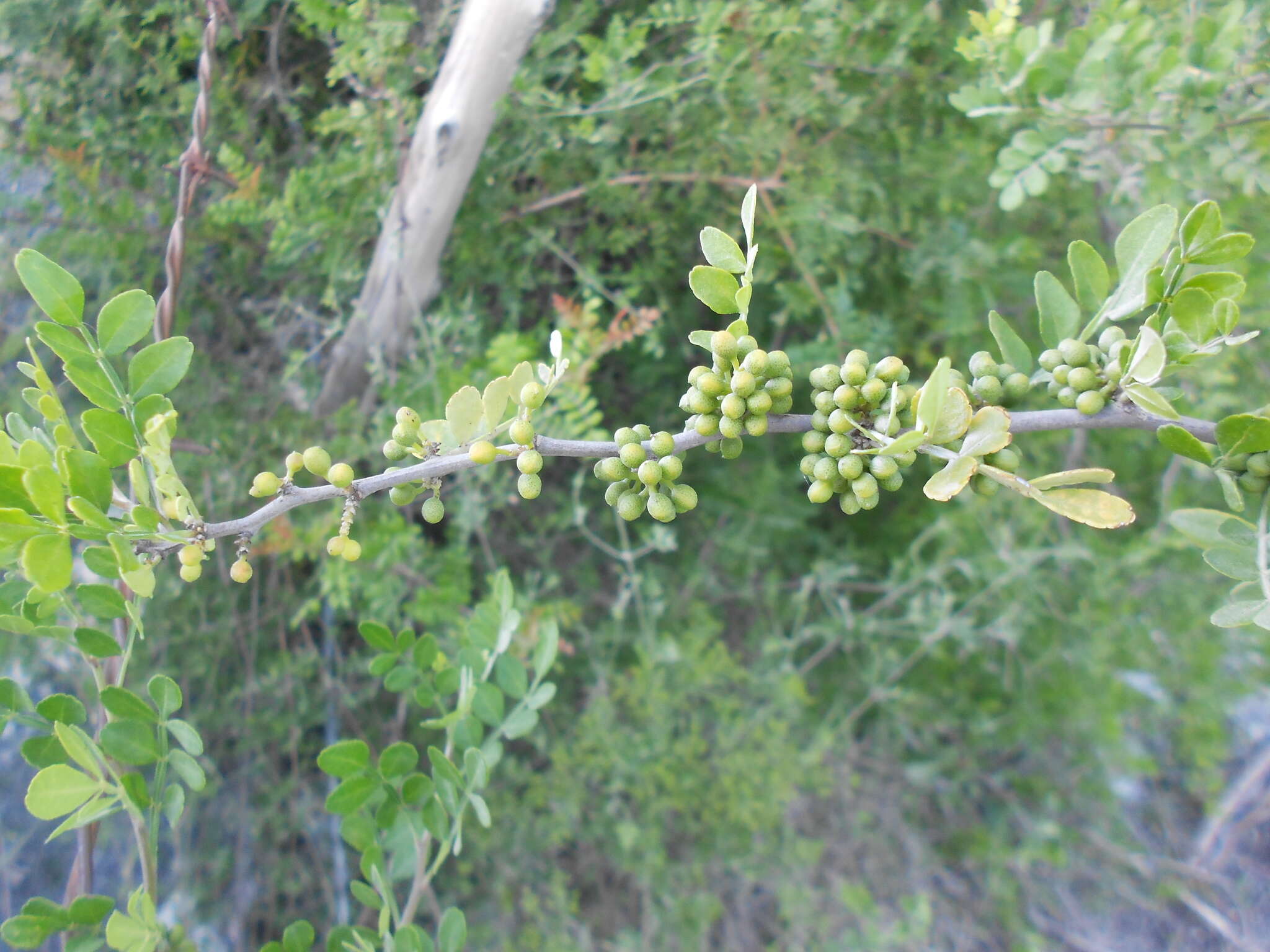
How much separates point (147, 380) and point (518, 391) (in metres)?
0.41

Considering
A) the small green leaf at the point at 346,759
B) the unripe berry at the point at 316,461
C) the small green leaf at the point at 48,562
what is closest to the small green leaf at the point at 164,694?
the small green leaf at the point at 346,759

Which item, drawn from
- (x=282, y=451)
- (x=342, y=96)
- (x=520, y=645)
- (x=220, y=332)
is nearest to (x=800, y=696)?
(x=520, y=645)

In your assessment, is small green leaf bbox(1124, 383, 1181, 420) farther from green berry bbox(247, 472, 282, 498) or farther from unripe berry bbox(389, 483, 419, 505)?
green berry bbox(247, 472, 282, 498)

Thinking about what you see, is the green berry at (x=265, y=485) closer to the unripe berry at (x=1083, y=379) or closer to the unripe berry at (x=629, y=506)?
the unripe berry at (x=629, y=506)

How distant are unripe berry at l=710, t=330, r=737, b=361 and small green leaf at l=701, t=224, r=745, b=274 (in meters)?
0.07

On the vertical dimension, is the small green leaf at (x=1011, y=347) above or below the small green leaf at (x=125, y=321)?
below

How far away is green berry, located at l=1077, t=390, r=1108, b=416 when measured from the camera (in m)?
0.67

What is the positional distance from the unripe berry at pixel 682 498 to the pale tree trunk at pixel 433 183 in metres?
0.98

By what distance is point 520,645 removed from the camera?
67.0 inches

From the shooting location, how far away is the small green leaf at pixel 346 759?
0.92 meters

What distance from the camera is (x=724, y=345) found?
0.65 metres

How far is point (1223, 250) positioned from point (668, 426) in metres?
1.72

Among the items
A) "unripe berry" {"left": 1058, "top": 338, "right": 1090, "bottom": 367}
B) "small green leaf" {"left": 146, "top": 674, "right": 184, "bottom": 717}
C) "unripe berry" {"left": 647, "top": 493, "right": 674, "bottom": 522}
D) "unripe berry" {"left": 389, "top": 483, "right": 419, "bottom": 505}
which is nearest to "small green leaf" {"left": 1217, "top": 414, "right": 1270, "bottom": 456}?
"unripe berry" {"left": 1058, "top": 338, "right": 1090, "bottom": 367}

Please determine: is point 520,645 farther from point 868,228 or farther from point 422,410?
point 868,228
